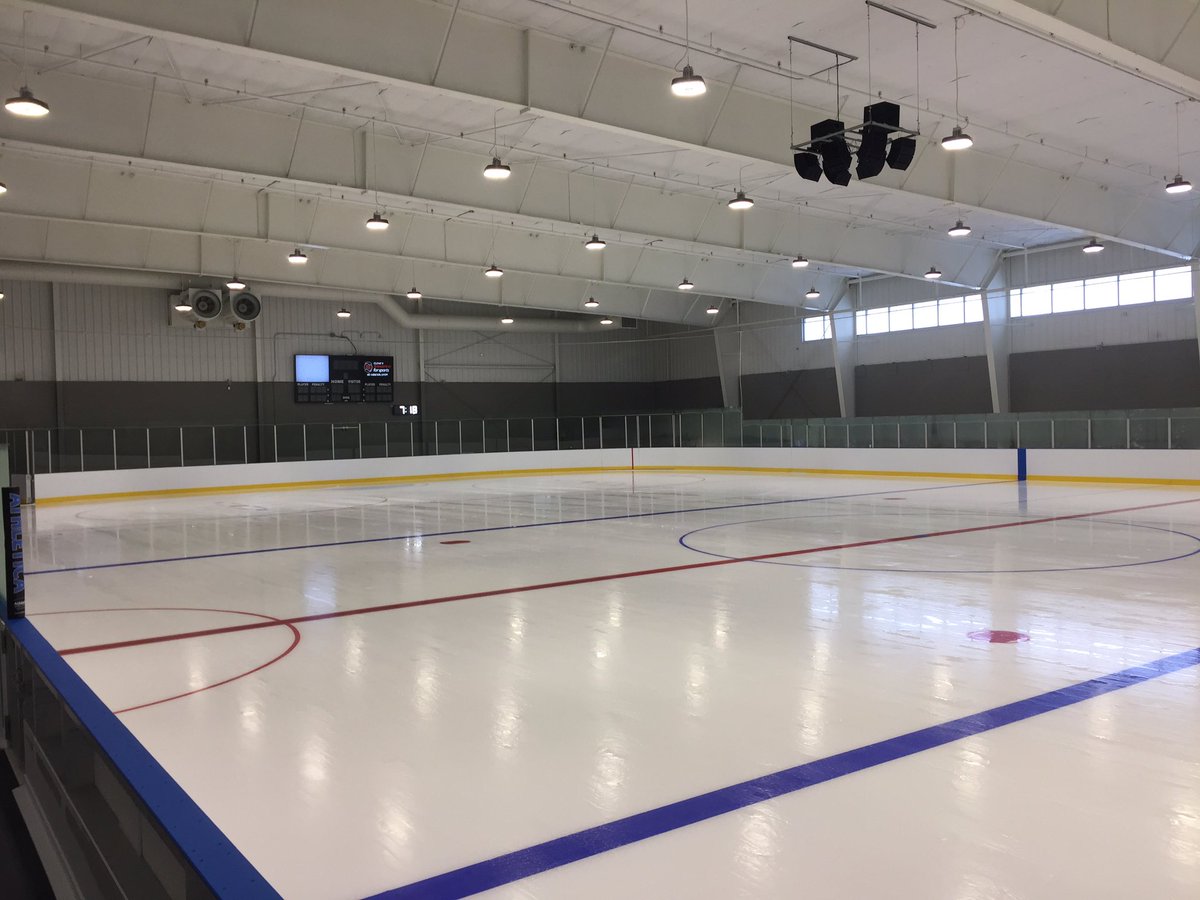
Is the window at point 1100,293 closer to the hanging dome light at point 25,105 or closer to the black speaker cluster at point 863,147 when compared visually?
the black speaker cluster at point 863,147

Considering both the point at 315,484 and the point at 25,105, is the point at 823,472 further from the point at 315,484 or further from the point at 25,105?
→ the point at 25,105

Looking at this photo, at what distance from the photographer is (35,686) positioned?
216 inches

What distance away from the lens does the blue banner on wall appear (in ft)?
28.1

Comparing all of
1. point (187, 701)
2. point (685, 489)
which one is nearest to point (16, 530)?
point (187, 701)

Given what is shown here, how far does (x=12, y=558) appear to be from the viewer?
28.9 feet

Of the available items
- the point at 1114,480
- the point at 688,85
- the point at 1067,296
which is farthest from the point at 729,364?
the point at 688,85

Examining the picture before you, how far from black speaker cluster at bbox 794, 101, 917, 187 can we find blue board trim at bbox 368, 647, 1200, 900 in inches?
349

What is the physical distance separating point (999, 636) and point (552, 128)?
13.1 meters

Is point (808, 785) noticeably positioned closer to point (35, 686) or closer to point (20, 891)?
point (20, 891)

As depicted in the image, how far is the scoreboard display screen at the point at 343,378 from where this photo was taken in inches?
1443

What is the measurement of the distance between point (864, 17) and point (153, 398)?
1121 inches

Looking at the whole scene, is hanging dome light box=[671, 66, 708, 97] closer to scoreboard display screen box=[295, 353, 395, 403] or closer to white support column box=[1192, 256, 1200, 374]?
white support column box=[1192, 256, 1200, 374]

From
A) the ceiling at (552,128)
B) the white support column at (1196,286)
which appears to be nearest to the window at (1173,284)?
the white support column at (1196,286)

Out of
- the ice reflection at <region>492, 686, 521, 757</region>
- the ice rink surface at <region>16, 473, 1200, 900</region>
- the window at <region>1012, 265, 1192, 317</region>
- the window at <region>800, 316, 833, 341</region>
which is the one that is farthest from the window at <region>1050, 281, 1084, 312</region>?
the ice reflection at <region>492, 686, 521, 757</region>
